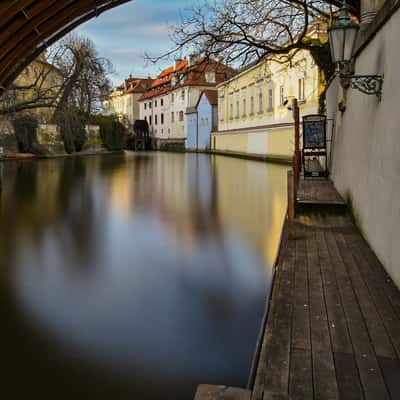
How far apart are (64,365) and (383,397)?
2077 mm

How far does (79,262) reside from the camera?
19.5ft

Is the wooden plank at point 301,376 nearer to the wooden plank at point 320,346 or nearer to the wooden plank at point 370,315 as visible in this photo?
the wooden plank at point 320,346

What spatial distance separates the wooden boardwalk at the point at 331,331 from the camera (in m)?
2.05

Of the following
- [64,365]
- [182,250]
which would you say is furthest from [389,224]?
[182,250]

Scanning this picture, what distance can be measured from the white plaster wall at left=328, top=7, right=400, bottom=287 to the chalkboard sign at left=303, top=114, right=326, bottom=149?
494 cm

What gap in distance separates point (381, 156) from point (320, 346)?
247 cm

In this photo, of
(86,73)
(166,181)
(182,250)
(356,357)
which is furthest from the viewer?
(86,73)

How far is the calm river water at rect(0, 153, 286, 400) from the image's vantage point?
9.80 ft

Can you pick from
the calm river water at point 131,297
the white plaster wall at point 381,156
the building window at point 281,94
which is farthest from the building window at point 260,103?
the white plaster wall at point 381,156

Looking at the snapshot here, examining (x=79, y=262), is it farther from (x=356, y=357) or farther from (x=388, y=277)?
(x=356, y=357)

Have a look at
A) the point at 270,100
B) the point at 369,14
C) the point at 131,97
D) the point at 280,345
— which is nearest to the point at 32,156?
the point at 270,100

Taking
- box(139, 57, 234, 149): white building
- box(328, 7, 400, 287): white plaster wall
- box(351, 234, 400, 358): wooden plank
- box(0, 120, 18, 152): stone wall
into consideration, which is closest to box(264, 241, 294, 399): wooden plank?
box(351, 234, 400, 358): wooden plank

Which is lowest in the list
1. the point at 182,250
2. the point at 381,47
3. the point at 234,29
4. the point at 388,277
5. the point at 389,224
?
the point at 182,250

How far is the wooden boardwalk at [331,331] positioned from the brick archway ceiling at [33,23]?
3170mm
